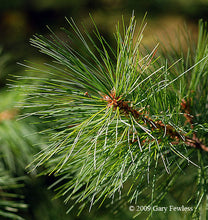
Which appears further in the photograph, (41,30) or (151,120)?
(41,30)

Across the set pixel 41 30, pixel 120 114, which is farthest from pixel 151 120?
pixel 41 30

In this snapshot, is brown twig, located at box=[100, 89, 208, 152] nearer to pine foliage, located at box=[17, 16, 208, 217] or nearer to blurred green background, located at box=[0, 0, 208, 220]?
pine foliage, located at box=[17, 16, 208, 217]

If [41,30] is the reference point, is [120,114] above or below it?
below

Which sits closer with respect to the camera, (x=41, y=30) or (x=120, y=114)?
(x=120, y=114)

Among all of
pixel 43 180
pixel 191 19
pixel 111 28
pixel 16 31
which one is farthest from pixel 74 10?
pixel 43 180

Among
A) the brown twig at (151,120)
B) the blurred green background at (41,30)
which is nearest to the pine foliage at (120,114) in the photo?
the brown twig at (151,120)

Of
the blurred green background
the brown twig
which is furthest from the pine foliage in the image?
the blurred green background

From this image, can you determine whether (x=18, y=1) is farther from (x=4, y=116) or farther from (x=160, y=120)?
(x=160, y=120)

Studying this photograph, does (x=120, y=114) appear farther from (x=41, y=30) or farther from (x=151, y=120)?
(x=41, y=30)
